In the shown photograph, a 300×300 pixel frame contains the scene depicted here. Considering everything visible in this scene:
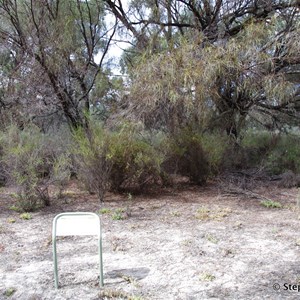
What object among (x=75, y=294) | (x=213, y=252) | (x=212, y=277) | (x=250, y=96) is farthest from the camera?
(x=250, y=96)

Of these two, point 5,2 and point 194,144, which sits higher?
point 5,2

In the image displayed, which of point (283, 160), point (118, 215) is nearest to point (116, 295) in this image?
point (118, 215)

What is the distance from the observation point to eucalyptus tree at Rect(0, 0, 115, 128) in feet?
23.5

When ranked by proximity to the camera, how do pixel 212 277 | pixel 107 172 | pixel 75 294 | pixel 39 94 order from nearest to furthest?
1. pixel 75 294
2. pixel 212 277
3. pixel 107 172
4. pixel 39 94

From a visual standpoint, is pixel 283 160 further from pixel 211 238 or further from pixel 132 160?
pixel 211 238

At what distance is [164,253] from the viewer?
12.0 feet

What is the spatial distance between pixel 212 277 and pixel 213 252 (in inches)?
25.1

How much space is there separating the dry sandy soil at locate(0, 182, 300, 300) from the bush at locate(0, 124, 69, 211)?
29cm

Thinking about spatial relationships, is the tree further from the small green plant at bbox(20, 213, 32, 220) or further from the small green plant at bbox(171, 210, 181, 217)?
the small green plant at bbox(20, 213, 32, 220)

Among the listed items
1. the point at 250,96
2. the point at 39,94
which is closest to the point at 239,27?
the point at 250,96

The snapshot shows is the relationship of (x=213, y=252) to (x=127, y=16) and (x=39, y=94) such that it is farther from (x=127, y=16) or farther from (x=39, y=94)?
(x=127, y=16)

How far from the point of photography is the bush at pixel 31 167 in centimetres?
553

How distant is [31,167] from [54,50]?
112 inches

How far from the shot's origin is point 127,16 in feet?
26.2
